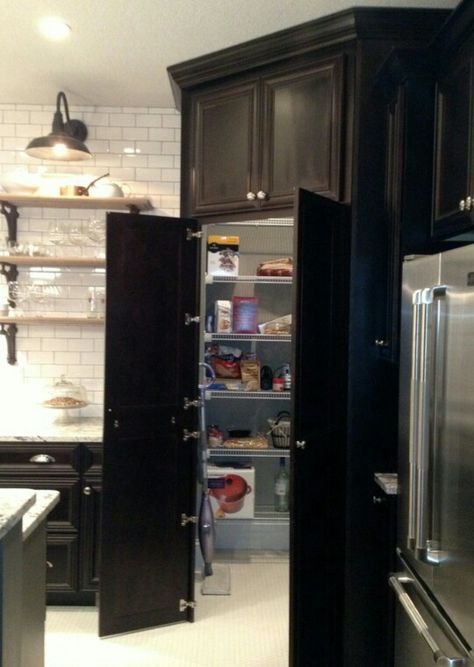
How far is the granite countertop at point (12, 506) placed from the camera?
1.22m

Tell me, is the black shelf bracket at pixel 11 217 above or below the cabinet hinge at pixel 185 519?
above

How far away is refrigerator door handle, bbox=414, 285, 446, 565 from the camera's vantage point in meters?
1.73

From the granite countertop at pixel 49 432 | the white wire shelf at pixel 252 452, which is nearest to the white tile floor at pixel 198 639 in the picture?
the white wire shelf at pixel 252 452

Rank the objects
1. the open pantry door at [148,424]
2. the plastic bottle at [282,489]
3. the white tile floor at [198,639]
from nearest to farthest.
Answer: the white tile floor at [198,639], the open pantry door at [148,424], the plastic bottle at [282,489]

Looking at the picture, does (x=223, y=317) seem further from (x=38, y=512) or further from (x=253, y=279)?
(x=38, y=512)

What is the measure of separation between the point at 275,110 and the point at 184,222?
0.66m

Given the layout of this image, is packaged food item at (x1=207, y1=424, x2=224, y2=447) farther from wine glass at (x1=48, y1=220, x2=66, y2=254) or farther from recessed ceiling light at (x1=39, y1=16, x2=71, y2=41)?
recessed ceiling light at (x1=39, y1=16, x2=71, y2=41)

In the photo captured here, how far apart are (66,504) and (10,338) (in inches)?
42.7

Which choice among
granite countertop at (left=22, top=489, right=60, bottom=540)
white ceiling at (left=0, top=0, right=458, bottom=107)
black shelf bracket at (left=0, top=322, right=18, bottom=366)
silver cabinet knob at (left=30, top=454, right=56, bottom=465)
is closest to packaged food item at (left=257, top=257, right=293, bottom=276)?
white ceiling at (left=0, top=0, right=458, bottom=107)

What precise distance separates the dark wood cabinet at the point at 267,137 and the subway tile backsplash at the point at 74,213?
75cm

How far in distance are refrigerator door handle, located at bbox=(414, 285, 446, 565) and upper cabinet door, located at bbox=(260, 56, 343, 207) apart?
96 cm

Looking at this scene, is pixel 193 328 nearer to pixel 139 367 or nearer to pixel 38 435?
pixel 139 367

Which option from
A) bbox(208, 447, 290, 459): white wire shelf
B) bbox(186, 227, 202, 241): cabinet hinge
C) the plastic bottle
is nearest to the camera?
bbox(186, 227, 202, 241): cabinet hinge

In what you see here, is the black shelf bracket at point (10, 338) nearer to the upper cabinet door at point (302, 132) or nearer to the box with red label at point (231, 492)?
the box with red label at point (231, 492)
